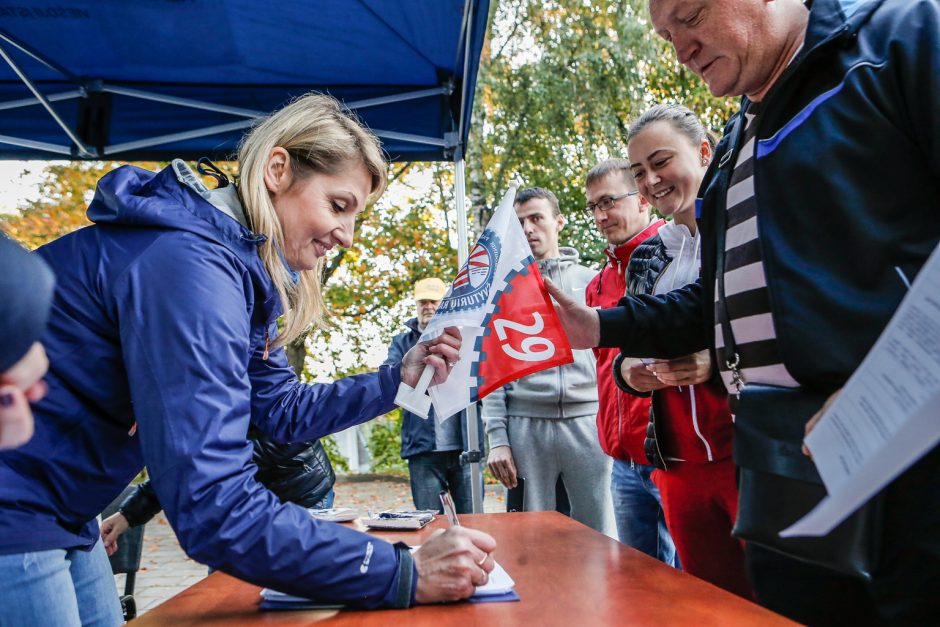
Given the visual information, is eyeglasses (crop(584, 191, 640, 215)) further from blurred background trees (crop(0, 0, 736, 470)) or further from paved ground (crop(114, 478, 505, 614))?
blurred background trees (crop(0, 0, 736, 470))

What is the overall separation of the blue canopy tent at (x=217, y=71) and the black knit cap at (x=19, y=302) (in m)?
2.74

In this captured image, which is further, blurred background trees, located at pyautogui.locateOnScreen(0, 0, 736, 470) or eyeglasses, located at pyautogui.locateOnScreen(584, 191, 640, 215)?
blurred background trees, located at pyautogui.locateOnScreen(0, 0, 736, 470)

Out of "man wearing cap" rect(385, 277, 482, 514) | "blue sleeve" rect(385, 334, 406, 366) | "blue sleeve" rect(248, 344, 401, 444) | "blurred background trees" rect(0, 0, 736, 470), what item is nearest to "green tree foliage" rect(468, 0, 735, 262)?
"blurred background trees" rect(0, 0, 736, 470)

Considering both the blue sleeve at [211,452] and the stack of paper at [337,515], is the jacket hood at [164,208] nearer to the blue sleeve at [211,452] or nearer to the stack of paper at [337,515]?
the blue sleeve at [211,452]

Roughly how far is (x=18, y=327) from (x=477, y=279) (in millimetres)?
1020

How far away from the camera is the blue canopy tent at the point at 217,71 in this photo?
338 centimetres

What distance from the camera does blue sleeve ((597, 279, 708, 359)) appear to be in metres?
1.76

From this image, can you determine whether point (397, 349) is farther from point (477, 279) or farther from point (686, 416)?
point (477, 279)

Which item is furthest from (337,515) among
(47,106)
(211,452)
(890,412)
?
(47,106)

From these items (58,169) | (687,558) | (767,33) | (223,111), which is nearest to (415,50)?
(223,111)

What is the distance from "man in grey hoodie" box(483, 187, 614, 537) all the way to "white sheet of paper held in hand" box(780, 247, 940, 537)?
2755mm

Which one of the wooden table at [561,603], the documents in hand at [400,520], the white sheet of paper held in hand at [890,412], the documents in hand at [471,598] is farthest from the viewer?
the documents in hand at [400,520]

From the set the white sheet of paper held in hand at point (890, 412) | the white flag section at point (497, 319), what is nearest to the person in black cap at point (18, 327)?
the white sheet of paper held in hand at point (890, 412)

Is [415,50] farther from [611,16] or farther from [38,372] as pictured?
[611,16]
